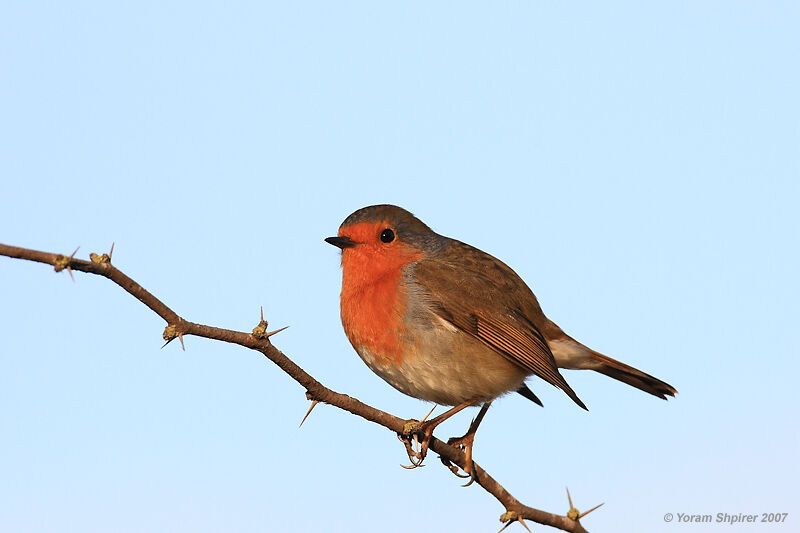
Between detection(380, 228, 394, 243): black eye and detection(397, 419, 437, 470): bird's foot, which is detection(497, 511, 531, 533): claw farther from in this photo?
detection(380, 228, 394, 243): black eye

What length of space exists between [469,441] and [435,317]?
1.01 metres

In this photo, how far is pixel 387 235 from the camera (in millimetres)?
6797

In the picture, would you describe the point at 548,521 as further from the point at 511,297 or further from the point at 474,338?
the point at 511,297

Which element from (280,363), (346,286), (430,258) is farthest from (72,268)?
(430,258)

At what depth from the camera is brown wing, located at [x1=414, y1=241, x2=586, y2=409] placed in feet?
21.3

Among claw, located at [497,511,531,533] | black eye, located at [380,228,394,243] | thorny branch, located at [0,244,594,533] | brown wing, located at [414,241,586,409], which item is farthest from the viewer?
black eye, located at [380,228,394,243]

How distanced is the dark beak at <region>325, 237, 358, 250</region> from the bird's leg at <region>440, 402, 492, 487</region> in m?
1.70

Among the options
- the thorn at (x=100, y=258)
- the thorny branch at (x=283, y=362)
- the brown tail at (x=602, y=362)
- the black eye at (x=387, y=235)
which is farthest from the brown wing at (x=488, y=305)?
the thorn at (x=100, y=258)

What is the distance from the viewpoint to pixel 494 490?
5.31m

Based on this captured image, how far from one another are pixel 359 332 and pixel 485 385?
105 centimetres

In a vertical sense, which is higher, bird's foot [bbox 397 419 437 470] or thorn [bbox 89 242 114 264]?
thorn [bbox 89 242 114 264]

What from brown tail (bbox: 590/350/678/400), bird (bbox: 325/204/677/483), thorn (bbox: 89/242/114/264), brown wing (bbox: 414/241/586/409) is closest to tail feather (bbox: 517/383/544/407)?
bird (bbox: 325/204/677/483)

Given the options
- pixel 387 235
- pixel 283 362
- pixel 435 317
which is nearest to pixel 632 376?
pixel 435 317

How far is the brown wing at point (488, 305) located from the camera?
21.3 feet
